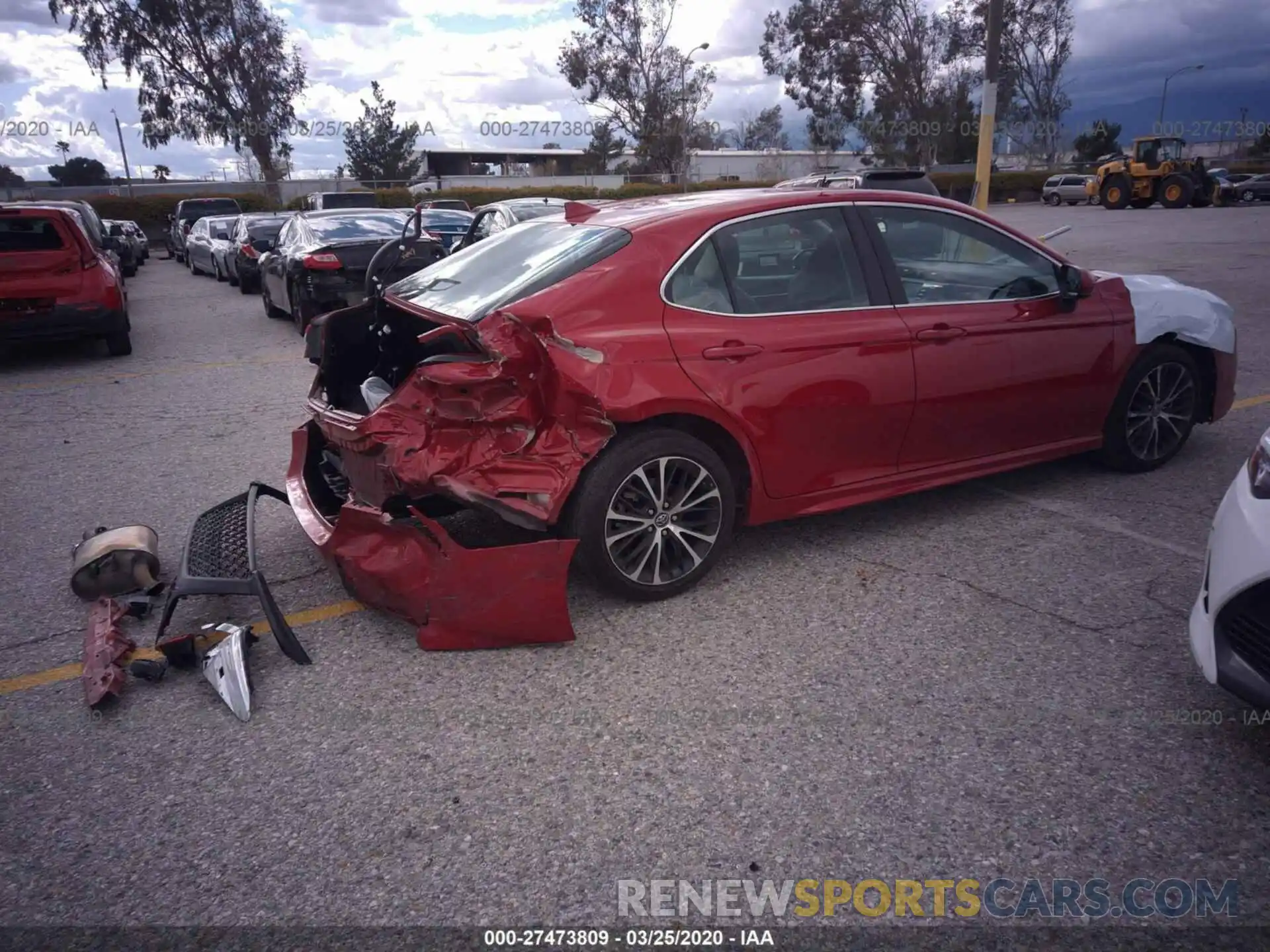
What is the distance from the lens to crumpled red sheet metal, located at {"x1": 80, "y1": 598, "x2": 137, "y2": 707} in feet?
10.8

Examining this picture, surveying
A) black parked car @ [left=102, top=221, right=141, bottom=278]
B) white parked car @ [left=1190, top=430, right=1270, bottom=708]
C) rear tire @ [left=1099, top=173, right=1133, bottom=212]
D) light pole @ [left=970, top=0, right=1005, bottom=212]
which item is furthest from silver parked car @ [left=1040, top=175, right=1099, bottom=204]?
white parked car @ [left=1190, top=430, right=1270, bottom=708]

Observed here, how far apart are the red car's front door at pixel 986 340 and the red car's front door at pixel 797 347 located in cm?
18

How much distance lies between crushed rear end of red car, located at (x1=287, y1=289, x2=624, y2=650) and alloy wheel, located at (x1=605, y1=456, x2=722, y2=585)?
25 centimetres

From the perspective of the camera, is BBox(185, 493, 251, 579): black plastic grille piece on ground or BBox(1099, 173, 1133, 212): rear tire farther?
BBox(1099, 173, 1133, 212): rear tire

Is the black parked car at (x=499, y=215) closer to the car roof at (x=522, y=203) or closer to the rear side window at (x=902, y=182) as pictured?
the car roof at (x=522, y=203)

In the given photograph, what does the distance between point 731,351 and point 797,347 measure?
0.34 metres

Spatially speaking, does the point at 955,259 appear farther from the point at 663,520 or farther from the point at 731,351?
the point at 663,520

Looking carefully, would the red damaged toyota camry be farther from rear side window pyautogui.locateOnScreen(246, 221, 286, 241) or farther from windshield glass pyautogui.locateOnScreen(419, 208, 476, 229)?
rear side window pyautogui.locateOnScreen(246, 221, 286, 241)

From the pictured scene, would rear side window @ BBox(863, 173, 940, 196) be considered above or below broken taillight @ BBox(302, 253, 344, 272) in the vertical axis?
above

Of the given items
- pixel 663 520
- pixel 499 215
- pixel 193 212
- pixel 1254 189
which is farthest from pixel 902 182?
pixel 1254 189

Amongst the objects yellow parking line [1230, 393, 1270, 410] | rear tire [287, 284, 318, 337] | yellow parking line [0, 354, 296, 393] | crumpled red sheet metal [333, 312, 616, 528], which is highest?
crumpled red sheet metal [333, 312, 616, 528]

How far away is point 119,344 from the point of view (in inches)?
418

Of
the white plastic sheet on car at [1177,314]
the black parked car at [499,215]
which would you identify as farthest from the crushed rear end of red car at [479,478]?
the black parked car at [499,215]

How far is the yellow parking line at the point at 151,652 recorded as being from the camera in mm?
3457
